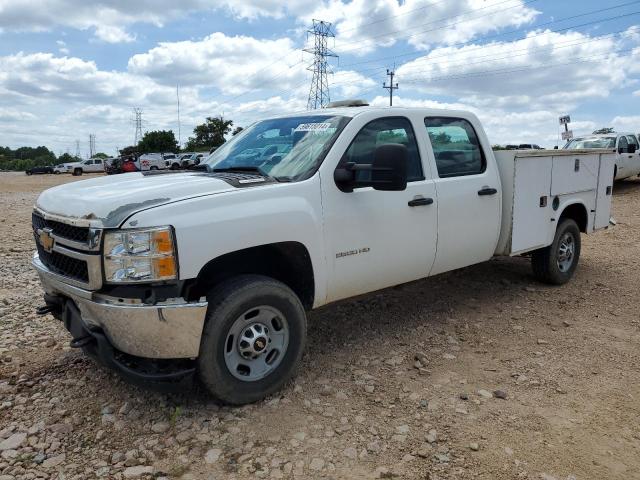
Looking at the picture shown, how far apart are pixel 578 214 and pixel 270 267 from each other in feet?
14.4

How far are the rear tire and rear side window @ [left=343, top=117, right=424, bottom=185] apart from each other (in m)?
2.46

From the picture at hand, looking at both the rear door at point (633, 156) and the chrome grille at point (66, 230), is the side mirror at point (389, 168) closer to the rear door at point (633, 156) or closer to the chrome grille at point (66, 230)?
the chrome grille at point (66, 230)

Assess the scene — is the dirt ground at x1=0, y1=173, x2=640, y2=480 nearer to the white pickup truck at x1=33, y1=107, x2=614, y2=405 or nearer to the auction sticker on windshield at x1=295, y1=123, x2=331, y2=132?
A: the white pickup truck at x1=33, y1=107, x2=614, y2=405

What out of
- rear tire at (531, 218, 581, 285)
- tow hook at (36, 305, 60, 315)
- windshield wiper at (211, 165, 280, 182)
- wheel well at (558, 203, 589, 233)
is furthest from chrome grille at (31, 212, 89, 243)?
wheel well at (558, 203, 589, 233)

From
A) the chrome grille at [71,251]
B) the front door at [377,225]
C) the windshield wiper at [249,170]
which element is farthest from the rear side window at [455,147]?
the chrome grille at [71,251]

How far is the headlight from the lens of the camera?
292 centimetres

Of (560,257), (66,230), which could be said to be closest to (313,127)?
(66,230)

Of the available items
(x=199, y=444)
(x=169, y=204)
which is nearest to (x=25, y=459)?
(x=199, y=444)

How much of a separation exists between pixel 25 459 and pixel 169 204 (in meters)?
1.58

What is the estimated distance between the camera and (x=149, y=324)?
2.96m

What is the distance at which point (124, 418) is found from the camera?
3316 millimetres

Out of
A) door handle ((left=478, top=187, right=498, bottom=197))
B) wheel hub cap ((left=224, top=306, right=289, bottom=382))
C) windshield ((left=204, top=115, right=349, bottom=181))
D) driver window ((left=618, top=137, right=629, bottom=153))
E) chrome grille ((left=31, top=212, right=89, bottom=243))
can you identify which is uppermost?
driver window ((left=618, top=137, right=629, bottom=153))

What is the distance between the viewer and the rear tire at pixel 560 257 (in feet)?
19.7

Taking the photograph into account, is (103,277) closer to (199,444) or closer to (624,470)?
(199,444)
